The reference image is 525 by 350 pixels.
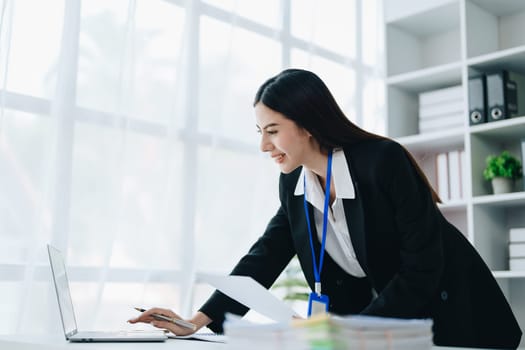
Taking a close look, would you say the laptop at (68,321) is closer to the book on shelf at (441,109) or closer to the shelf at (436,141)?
the shelf at (436,141)

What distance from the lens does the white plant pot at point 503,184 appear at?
117 inches

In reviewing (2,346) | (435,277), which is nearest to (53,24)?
(2,346)

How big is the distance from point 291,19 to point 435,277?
237cm

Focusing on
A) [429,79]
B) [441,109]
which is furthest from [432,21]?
[441,109]

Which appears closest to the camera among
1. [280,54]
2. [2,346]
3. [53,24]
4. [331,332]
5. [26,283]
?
[331,332]

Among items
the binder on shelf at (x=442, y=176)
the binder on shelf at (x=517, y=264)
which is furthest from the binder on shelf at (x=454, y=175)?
the binder on shelf at (x=517, y=264)

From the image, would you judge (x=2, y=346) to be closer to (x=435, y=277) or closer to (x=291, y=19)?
(x=435, y=277)

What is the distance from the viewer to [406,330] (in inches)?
29.8

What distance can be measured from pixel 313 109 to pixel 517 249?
175cm

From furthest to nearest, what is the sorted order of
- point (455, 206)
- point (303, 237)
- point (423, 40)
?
point (423, 40)
point (455, 206)
point (303, 237)

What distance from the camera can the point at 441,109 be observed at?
10.8ft

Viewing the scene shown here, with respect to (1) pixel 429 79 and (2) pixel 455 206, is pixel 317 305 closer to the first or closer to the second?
(2) pixel 455 206

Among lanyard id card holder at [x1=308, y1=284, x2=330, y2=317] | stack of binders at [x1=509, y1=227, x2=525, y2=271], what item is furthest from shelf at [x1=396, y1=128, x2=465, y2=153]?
lanyard id card holder at [x1=308, y1=284, x2=330, y2=317]

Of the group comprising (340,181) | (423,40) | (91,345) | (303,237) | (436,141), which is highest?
(423,40)
